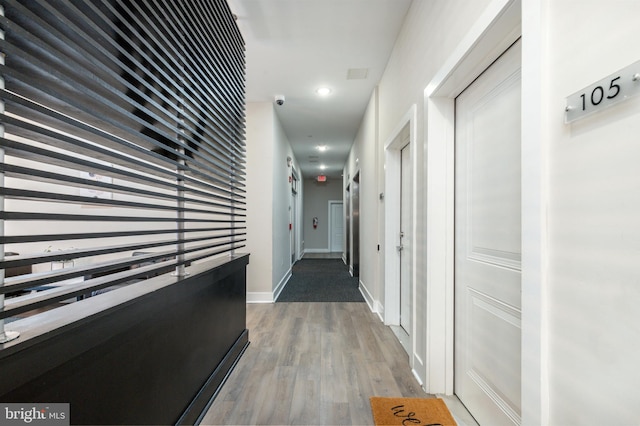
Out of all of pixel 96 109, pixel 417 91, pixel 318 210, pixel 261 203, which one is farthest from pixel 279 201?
pixel 318 210

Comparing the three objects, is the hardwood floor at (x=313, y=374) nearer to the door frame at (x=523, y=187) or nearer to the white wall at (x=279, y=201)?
the door frame at (x=523, y=187)

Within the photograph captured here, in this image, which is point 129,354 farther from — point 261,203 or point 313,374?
point 261,203

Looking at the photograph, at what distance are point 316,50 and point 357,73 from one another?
2.23ft

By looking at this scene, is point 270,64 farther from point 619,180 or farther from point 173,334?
point 619,180

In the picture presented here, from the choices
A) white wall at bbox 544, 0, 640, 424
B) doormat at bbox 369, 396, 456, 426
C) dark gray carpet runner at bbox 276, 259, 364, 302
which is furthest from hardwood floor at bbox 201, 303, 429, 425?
white wall at bbox 544, 0, 640, 424

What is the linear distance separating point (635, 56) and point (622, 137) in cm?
20

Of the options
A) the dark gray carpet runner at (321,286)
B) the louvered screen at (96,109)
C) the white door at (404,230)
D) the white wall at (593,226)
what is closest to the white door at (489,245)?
the white wall at (593,226)

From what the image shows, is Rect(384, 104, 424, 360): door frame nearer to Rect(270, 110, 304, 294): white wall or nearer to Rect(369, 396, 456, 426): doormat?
Rect(369, 396, 456, 426): doormat

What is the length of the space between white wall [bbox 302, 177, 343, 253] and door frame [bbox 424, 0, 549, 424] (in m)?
9.45

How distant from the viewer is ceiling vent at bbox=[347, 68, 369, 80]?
3437mm

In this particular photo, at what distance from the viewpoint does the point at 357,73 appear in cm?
351
